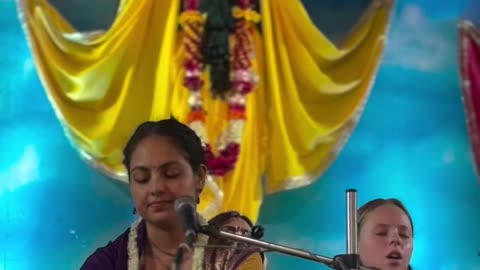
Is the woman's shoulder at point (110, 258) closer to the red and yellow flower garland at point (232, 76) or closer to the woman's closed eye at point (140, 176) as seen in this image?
the woman's closed eye at point (140, 176)

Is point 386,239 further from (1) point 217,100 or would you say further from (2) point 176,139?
(1) point 217,100

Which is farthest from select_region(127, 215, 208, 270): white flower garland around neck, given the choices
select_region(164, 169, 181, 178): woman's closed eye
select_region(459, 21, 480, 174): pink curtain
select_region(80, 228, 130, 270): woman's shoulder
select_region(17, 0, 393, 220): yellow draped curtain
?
select_region(459, 21, 480, 174): pink curtain

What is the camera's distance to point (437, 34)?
3125 mm

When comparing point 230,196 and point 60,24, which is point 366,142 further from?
point 60,24

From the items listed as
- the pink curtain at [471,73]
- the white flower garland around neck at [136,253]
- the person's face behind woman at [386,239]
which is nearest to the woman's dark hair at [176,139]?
the white flower garland around neck at [136,253]

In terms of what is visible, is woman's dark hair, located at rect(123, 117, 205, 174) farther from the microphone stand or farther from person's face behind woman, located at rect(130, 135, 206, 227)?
the microphone stand

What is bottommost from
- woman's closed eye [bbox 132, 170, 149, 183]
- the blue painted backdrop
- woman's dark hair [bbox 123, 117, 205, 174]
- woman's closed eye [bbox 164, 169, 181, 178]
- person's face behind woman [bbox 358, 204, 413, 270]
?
woman's closed eye [bbox 132, 170, 149, 183]

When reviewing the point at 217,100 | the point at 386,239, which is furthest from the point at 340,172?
the point at 386,239

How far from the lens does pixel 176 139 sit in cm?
135

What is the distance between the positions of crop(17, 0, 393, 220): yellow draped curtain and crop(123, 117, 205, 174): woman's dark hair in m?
1.41

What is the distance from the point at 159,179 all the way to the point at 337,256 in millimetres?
329

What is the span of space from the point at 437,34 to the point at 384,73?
0.28 m

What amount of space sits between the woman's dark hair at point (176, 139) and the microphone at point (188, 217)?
0.24m

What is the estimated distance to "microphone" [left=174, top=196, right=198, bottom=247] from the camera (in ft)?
3.44
